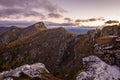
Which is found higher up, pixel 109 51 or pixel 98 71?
pixel 109 51

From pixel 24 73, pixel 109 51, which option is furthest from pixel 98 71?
pixel 24 73

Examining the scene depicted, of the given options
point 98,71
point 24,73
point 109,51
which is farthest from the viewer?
point 109,51

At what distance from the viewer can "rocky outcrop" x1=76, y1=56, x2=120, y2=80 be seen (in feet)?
225

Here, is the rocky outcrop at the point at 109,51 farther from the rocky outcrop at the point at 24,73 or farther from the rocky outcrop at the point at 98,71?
the rocky outcrop at the point at 24,73

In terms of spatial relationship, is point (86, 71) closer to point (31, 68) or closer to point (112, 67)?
point (112, 67)

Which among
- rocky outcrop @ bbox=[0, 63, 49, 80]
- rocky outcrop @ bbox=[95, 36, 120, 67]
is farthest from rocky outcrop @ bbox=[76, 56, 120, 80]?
rocky outcrop @ bbox=[0, 63, 49, 80]

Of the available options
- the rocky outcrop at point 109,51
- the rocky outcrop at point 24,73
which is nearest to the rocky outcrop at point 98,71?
the rocky outcrop at point 109,51

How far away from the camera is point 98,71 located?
2763 inches

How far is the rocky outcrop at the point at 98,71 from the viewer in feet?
225

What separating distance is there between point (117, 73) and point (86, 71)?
998 cm

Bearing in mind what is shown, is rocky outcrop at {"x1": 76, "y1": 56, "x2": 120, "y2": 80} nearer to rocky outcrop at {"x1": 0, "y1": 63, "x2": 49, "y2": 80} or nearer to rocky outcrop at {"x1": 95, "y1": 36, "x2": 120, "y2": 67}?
rocky outcrop at {"x1": 95, "y1": 36, "x2": 120, "y2": 67}

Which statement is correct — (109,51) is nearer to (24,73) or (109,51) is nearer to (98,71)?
(98,71)

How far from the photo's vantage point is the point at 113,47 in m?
80.2

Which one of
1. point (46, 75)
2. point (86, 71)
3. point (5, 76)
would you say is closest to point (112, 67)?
point (86, 71)
